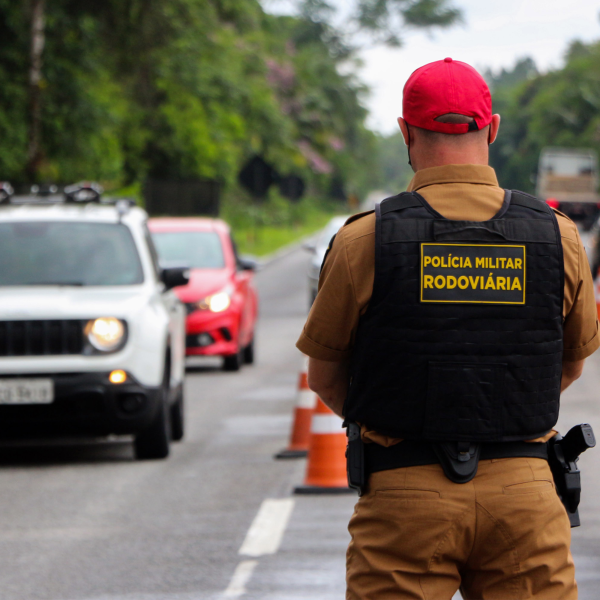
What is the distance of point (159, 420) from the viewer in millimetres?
8914

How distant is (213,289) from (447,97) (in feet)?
38.1

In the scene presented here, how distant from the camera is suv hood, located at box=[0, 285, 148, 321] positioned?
8648mm

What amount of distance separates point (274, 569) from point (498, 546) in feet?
10.1

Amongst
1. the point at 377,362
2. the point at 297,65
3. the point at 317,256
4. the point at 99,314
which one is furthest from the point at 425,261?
the point at 297,65

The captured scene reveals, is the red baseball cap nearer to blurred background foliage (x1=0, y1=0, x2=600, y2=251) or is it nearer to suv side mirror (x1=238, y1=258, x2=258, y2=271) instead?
blurred background foliage (x1=0, y1=0, x2=600, y2=251)

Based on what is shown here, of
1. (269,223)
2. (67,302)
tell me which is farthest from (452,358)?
(269,223)

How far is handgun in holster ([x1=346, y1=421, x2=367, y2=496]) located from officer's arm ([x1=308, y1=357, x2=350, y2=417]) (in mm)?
174

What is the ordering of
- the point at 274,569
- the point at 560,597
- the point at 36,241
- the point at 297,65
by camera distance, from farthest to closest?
1. the point at 297,65
2. the point at 36,241
3. the point at 274,569
4. the point at 560,597

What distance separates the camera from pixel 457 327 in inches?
119

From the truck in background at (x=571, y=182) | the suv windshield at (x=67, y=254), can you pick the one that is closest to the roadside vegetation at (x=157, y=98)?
the truck in background at (x=571, y=182)

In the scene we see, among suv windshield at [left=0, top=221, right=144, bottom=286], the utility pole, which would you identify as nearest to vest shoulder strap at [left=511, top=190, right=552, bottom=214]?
suv windshield at [left=0, top=221, right=144, bottom=286]

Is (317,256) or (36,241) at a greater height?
(36,241)

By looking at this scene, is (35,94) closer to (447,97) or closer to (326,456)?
(326,456)

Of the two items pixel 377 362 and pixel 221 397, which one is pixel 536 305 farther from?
pixel 221 397
